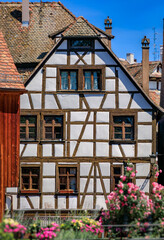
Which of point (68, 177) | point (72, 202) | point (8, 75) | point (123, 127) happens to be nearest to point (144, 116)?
point (123, 127)

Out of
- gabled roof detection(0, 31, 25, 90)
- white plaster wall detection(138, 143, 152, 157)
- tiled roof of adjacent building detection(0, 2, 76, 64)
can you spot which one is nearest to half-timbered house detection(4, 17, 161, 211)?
white plaster wall detection(138, 143, 152, 157)

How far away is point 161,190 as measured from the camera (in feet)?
40.2

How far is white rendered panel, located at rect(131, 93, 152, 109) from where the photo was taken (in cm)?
1939

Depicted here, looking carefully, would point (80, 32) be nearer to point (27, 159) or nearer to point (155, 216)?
point (27, 159)

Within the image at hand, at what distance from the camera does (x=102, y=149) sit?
19438mm

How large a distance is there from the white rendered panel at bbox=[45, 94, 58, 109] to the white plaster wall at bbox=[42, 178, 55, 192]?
323 centimetres

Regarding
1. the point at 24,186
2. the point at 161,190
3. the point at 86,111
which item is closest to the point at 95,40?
the point at 86,111

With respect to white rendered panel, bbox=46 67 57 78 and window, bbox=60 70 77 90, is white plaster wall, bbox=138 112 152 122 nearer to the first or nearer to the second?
window, bbox=60 70 77 90

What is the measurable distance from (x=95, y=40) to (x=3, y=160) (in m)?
7.40

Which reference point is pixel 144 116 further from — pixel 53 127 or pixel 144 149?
pixel 53 127

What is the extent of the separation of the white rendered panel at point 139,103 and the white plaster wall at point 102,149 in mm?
2120

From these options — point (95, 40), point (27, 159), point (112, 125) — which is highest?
point (95, 40)

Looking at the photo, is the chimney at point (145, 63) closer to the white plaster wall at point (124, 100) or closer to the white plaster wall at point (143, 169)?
the white plaster wall at point (124, 100)

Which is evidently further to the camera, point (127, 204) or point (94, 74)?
point (94, 74)
